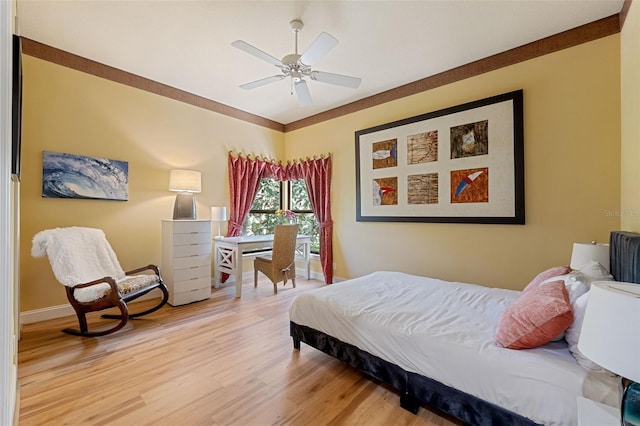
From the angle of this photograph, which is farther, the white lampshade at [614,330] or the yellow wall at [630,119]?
the yellow wall at [630,119]

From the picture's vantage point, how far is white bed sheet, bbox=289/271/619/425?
3.90 ft

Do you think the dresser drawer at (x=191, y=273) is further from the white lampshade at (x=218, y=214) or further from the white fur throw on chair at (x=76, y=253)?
Result: the white lampshade at (x=218, y=214)

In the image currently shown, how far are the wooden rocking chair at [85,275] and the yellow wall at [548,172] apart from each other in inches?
126

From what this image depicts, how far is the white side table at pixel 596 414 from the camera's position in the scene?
94cm

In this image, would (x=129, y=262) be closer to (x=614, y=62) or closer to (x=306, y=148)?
(x=306, y=148)

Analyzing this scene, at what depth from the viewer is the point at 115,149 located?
338 cm

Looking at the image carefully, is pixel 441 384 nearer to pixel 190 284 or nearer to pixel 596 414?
pixel 596 414

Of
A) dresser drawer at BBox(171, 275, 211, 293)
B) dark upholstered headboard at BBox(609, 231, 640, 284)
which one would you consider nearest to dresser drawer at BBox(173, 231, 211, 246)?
dresser drawer at BBox(171, 275, 211, 293)

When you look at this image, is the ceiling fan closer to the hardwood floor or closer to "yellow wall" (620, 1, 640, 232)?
"yellow wall" (620, 1, 640, 232)

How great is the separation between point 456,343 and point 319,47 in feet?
7.36

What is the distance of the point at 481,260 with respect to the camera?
312 cm

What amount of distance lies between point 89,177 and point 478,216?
4.41 m

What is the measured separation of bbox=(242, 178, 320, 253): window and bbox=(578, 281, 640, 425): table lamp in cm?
410

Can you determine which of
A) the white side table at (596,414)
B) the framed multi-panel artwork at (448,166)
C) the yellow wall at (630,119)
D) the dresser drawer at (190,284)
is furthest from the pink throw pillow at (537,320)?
the dresser drawer at (190,284)
